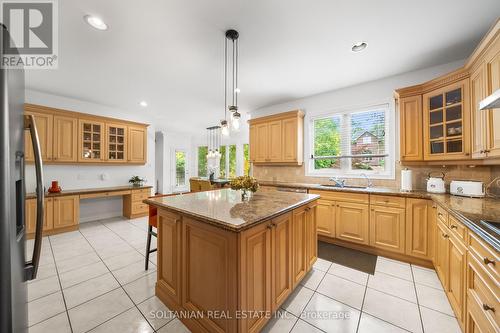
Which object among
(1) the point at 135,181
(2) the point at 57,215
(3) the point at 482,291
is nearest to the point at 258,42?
(3) the point at 482,291

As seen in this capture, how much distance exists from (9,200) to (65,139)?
427 cm

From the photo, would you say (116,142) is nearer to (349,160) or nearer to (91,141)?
(91,141)

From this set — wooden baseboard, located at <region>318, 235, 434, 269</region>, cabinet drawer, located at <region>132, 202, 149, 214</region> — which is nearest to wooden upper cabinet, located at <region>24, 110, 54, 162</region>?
cabinet drawer, located at <region>132, 202, 149, 214</region>

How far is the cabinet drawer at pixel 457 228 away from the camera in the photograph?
141 centimetres

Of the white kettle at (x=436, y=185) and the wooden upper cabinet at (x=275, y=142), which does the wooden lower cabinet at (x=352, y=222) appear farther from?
the wooden upper cabinet at (x=275, y=142)

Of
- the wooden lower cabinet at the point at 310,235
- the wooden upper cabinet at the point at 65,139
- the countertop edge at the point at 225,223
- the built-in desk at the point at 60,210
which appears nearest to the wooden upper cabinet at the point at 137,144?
the built-in desk at the point at 60,210

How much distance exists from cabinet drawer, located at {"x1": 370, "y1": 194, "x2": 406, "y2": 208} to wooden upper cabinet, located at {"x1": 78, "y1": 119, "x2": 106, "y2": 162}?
17.8ft

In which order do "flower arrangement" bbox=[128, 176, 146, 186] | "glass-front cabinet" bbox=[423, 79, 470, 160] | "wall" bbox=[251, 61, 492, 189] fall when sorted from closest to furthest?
"glass-front cabinet" bbox=[423, 79, 470, 160]
"wall" bbox=[251, 61, 492, 189]
"flower arrangement" bbox=[128, 176, 146, 186]

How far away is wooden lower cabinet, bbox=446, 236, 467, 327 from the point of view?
142 cm

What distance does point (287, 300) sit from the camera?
1.87 m

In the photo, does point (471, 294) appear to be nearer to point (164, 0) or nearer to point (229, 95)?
point (164, 0)

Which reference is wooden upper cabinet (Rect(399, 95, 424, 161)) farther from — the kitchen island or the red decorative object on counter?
the red decorative object on counter
